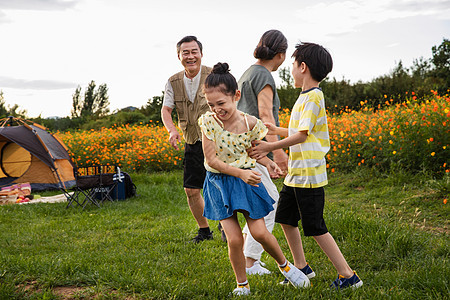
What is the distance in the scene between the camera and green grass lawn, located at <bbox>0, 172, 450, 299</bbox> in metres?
2.94

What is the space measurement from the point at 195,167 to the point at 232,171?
1988 mm

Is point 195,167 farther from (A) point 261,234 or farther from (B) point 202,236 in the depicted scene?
(A) point 261,234

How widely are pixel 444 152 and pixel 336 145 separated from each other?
235cm

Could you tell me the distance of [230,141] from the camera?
2.74 metres

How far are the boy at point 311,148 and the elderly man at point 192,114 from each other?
6.11ft

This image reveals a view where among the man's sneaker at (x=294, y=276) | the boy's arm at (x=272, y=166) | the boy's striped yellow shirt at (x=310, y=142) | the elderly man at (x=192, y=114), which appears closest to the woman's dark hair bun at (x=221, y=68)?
the boy's striped yellow shirt at (x=310, y=142)

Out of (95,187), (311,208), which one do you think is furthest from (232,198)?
(95,187)

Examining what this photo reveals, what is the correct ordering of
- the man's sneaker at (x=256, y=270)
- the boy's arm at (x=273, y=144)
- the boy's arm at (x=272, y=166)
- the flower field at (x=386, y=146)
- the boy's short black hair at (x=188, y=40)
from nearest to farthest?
1. the boy's arm at (x=273, y=144)
2. the boy's arm at (x=272, y=166)
3. the man's sneaker at (x=256, y=270)
4. the boy's short black hair at (x=188, y=40)
5. the flower field at (x=386, y=146)

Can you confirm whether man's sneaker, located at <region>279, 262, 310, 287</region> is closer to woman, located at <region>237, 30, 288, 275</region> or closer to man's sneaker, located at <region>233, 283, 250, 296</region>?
man's sneaker, located at <region>233, 283, 250, 296</region>

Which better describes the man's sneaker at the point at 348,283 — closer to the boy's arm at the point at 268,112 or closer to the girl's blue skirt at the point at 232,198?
the girl's blue skirt at the point at 232,198

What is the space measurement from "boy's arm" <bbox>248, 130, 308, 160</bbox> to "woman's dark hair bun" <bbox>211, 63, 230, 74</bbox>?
0.51 meters

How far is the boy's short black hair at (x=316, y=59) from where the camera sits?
2.81 m

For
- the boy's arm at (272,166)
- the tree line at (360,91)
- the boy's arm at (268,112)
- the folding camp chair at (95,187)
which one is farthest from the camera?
the tree line at (360,91)

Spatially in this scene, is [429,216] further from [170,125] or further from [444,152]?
[170,125]
